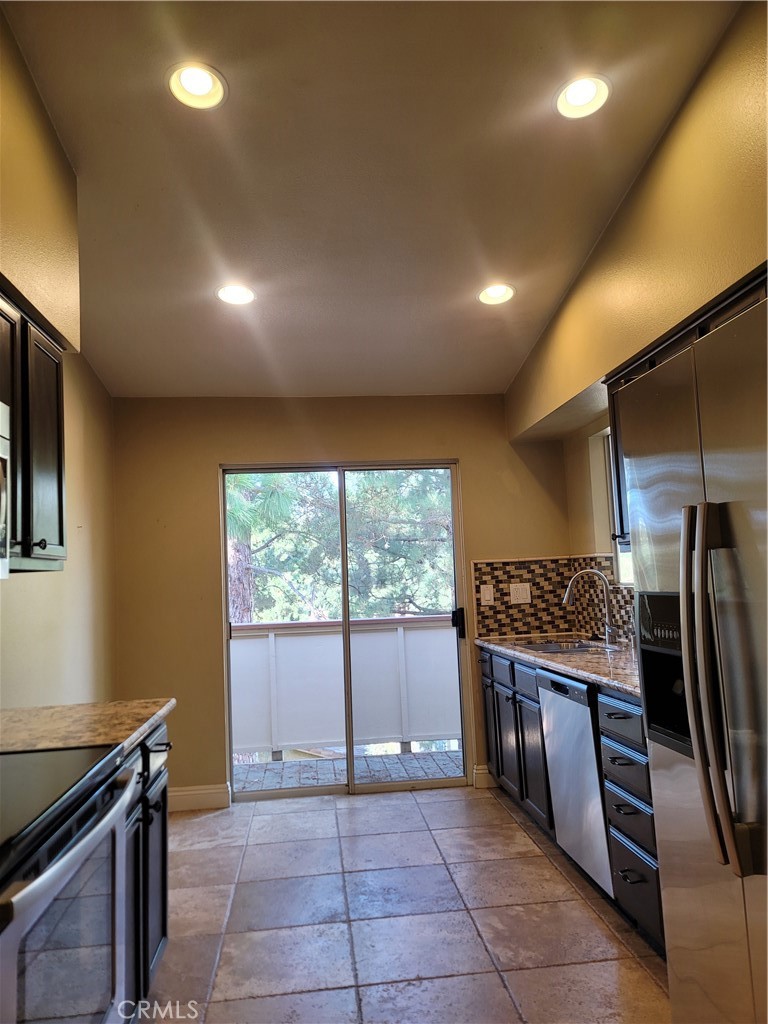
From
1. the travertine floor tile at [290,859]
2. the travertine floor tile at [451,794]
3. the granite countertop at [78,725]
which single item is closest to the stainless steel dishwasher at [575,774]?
the travertine floor tile at [451,794]

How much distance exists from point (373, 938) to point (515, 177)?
2822 mm

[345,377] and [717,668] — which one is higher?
[345,377]

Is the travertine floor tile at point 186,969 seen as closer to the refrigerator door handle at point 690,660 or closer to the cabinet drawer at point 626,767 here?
the cabinet drawer at point 626,767

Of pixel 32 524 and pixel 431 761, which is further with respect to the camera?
pixel 431 761

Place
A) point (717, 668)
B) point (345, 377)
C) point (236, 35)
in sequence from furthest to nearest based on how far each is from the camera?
point (345, 377), point (236, 35), point (717, 668)

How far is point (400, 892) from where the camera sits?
2.82 meters

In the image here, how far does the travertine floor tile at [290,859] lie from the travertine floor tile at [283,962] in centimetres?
51

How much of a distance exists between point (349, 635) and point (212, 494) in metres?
1.25

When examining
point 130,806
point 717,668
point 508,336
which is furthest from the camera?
point 508,336

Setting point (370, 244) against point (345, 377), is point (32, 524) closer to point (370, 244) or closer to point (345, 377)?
point (370, 244)

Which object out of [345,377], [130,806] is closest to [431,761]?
[345,377]

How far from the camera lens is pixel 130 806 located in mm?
1893

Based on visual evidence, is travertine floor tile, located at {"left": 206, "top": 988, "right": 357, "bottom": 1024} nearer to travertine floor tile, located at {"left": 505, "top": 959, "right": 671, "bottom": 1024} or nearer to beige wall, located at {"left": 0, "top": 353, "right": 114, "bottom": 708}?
travertine floor tile, located at {"left": 505, "top": 959, "right": 671, "bottom": 1024}

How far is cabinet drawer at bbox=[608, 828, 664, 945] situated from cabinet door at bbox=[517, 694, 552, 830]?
69 cm
